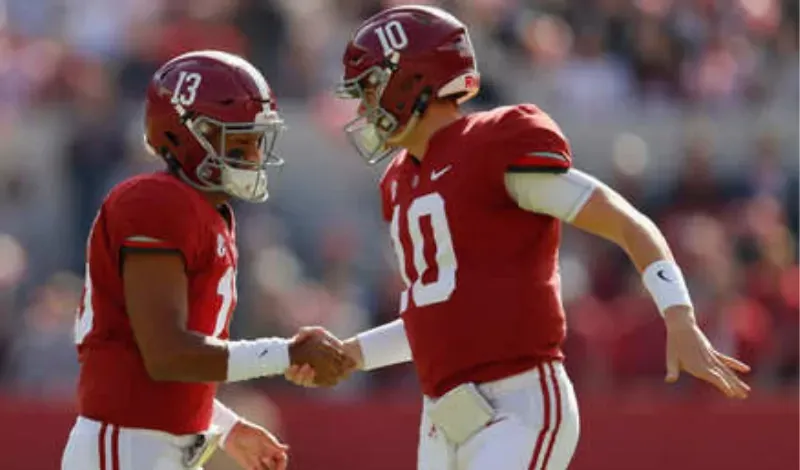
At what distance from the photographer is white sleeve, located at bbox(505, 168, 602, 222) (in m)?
5.41

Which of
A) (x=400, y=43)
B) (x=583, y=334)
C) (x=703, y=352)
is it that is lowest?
(x=583, y=334)

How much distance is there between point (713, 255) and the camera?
1062 cm

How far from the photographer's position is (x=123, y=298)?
549 cm

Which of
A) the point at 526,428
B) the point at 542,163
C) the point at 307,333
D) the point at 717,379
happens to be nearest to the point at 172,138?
the point at 307,333

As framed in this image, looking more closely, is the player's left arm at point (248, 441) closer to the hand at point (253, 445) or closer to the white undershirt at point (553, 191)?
the hand at point (253, 445)

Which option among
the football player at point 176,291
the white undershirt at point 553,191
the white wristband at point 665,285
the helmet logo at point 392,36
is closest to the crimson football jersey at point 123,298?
the football player at point 176,291

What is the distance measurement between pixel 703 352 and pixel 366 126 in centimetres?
134

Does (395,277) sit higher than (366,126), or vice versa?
(366,126)

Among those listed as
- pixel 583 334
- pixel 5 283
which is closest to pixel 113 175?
pixel 5 283

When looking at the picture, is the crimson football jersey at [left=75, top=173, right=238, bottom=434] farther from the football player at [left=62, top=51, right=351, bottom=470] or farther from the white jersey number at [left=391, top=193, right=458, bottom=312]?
the white jersey number at [left=391, top=193, right=458, bottom=312]

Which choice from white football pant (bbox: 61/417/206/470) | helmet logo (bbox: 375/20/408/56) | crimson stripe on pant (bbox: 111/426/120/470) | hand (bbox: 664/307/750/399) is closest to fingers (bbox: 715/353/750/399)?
hand (bbox: 664/307/750/399)

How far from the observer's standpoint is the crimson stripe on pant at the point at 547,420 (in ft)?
18.1

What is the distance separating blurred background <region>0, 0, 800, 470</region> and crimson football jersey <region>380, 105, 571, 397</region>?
3.39 meters

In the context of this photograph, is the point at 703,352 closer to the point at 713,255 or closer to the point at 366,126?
the point at 366,126
